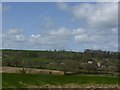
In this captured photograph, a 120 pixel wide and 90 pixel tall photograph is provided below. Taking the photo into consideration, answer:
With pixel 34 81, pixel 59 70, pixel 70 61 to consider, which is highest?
pixel 70 61

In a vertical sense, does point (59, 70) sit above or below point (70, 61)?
below

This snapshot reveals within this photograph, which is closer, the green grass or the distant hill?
the green grass

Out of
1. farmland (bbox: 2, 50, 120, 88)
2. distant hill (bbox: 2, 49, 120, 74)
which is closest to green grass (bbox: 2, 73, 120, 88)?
farmland (bbox: 2, 50, 120, 88)

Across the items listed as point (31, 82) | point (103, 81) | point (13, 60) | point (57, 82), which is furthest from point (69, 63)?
point (31, 82)

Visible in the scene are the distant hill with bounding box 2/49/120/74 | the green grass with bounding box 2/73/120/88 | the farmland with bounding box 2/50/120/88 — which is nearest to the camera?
the green grass with bounding box 2/73/120/88

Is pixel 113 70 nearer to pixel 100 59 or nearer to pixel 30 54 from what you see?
pixel 100 59

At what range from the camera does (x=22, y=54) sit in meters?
63.9

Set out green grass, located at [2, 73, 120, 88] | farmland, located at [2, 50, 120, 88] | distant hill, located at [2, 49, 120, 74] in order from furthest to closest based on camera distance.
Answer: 1. distant hill, located at [2, 49, 120, 74]
2. farmland, located at [2, 50, 120, 88]
3. green grass, located at [2, 73, 120, 88]

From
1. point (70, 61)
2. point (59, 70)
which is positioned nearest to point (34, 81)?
point (59, 70)

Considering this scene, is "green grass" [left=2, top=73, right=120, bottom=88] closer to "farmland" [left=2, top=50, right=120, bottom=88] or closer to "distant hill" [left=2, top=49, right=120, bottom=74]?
"farmland" [left=2, top=50, right=120, bottom=88]

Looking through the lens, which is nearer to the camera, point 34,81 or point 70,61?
point 34,81

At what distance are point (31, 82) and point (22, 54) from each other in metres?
34.3

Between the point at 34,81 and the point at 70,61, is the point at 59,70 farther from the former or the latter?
the point at 34,81

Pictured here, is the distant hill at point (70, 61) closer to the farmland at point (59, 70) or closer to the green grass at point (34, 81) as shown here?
the farmland at point (59, 70)
